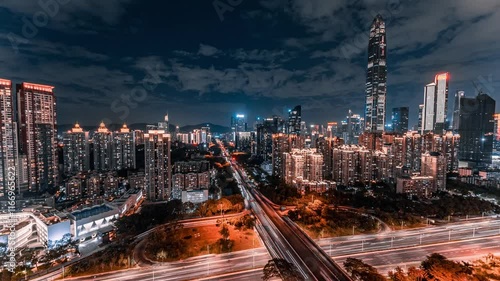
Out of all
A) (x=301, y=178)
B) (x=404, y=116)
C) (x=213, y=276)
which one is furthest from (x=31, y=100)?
(x=404, y=116)

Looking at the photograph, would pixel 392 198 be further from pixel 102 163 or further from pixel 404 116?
pixel 404 116

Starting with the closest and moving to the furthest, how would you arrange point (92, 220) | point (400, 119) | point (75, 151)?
point (92, 220) → point (75, 151) → point (400, 119)

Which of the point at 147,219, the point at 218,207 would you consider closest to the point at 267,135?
the point at 218,207

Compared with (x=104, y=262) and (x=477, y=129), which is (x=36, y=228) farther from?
(x=477, y=129)

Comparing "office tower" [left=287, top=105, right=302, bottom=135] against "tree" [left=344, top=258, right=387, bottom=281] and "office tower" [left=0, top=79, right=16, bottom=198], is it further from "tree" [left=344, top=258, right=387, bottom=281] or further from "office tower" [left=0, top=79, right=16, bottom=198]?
"tree" [left=344, top=258, right=387, bottom=281]

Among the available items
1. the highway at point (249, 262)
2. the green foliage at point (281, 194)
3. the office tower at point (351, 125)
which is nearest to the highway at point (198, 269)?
the highway at point (249, 262)
